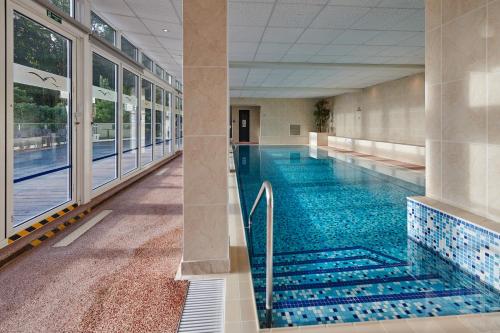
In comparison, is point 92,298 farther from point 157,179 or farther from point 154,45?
point 154,45

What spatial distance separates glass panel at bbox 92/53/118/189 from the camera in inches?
215

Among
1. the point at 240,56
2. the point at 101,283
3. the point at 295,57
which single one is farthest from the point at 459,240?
the point at 240,56

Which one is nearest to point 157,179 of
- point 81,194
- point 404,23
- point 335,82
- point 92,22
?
point 81,194

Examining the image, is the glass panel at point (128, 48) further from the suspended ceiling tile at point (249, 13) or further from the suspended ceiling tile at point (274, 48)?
the suspended ceiling tile at point (274, 48)

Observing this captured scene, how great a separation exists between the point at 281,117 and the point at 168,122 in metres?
9.34

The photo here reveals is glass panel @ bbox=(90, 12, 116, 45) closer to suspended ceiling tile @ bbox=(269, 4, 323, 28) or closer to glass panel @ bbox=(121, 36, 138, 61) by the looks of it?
glass panel @ bbox=(121, 36, 138, 61)

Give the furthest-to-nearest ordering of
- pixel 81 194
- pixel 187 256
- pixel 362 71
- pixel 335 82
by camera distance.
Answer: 1. pixel 335 82
2. pixel 362 71
3. pixel 81 194
4. pixel 187 256

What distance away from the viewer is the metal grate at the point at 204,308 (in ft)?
6.24

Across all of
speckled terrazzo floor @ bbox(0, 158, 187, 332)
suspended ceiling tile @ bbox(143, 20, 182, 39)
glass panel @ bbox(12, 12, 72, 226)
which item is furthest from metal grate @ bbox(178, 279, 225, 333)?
suspended ceiling tile @ bbox(143, 20, 182, 39)

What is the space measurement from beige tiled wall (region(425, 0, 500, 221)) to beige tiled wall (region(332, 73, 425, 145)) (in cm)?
813

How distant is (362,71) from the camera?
32.7 feet

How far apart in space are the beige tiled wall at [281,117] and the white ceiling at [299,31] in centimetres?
994

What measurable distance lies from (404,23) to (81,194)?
5.80m

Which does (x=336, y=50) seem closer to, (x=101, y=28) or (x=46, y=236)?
(x=101, y=28)
